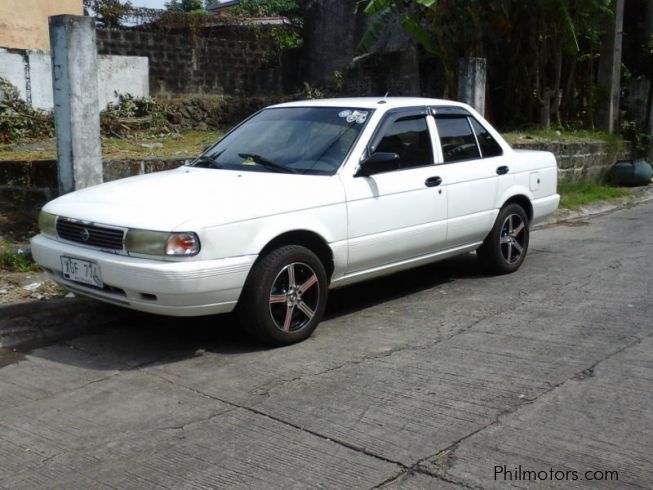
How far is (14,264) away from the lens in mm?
6676

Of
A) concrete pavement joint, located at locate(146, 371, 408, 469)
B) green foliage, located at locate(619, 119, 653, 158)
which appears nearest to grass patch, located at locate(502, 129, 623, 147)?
green foliage, located at locate(619, 119, 653, 158)

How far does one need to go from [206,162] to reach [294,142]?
0.77m

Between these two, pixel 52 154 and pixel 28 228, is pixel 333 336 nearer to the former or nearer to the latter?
pixel 28 228

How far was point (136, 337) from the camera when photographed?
5.61 m

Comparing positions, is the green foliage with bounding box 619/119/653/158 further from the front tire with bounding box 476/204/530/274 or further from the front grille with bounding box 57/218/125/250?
the front grille with bounding box 57/218/125/250

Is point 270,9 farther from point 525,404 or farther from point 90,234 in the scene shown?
point 525,404

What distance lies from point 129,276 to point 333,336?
5.22 feet

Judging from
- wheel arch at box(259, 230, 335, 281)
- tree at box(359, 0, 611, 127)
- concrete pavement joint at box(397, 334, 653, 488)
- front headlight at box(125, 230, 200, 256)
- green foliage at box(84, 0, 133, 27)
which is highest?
green foliage at box(84, 0, 133, 27)

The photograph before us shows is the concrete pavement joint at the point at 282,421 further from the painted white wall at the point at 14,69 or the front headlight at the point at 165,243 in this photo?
the painted white wall at the point at 14,69

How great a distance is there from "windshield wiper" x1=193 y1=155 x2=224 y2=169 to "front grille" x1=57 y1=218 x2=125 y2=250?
1.31 metres

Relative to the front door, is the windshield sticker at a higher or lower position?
higher

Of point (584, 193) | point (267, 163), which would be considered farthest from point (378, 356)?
point (584, 193)

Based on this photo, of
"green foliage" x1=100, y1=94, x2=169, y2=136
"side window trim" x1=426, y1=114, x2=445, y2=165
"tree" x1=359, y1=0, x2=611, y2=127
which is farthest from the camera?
"tree" x1=359, y1=0, x2=611, y2=127

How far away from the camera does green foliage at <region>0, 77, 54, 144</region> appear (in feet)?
36.3
